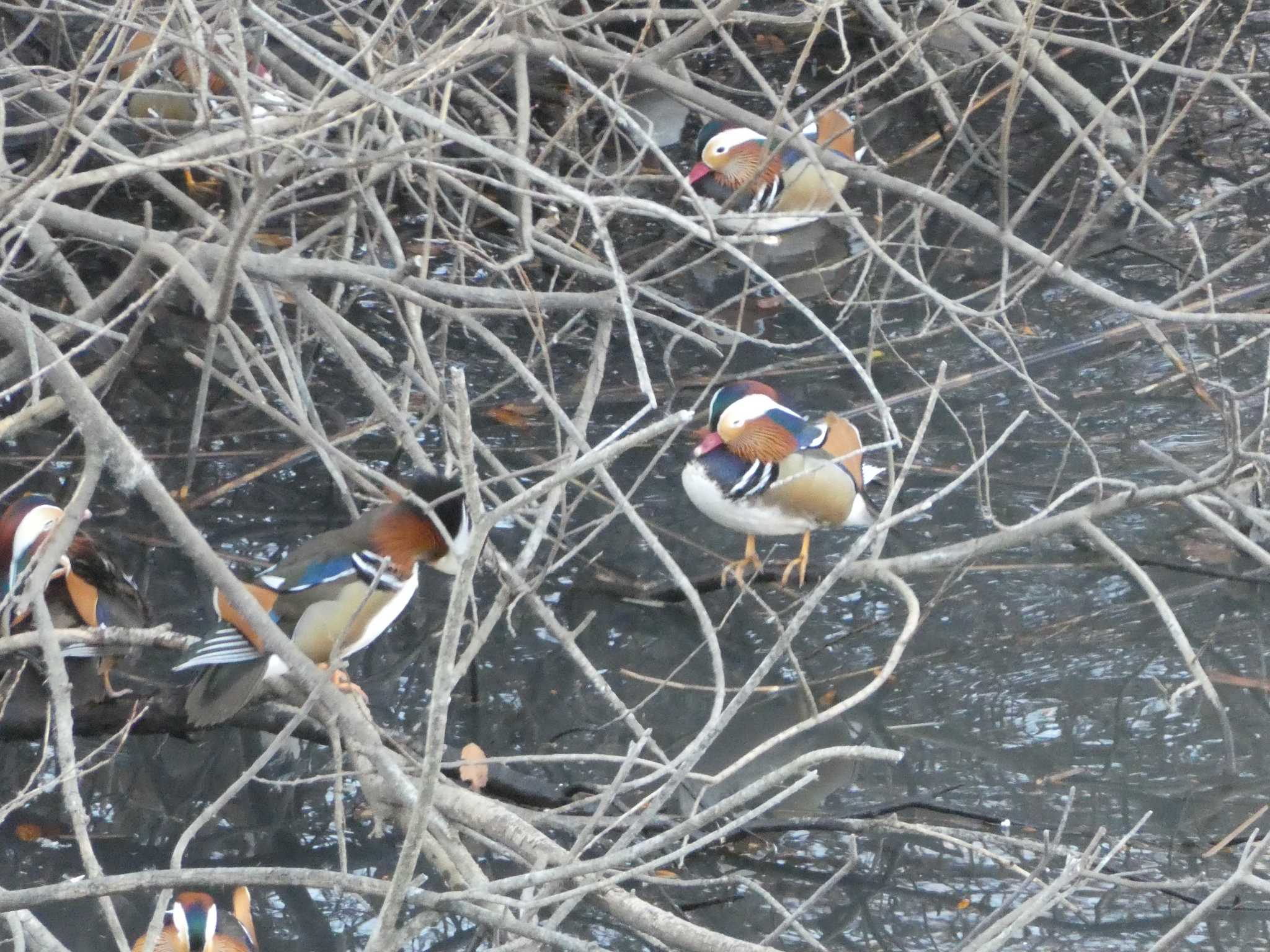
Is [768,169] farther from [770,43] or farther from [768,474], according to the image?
[768,474]

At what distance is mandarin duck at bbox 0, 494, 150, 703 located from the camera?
127 inches

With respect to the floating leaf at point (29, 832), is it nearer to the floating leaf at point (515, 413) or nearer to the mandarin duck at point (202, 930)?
the mandarin duck at point (202, 930)

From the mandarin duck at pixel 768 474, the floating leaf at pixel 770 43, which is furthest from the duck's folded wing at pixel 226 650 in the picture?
the floating leaf at pixel 770 43

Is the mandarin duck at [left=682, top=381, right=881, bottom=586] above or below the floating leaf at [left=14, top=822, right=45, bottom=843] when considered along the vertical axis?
above

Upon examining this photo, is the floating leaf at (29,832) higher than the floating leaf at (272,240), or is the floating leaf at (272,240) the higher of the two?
the floating leaf at (272,240)

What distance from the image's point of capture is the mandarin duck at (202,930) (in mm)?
2648

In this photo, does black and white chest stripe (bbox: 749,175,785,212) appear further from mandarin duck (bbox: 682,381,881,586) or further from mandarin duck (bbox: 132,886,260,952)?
mandarin duck (bbox: 132,886,260,952)

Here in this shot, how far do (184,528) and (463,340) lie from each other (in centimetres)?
263

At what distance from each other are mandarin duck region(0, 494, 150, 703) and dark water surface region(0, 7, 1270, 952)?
0.83 ft

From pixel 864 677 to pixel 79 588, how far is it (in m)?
1.82

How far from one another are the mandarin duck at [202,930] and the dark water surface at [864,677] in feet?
0.55

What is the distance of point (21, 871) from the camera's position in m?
2.97

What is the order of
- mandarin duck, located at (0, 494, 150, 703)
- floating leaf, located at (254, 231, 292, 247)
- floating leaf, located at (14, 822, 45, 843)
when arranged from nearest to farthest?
floating leaf, located at (14, 822, 45, 843)
mandarin duck, located at (0, 494, 150, 703)
floating leaf, located at (254, 231, 292, 247)

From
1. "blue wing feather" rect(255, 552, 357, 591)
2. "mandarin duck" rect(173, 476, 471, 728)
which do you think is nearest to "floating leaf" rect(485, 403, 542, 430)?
"mandarin duck" rect(173, 476, 471, 728)
